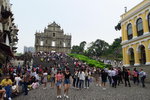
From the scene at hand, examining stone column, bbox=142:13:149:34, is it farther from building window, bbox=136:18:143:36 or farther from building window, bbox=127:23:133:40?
building window, bbox=127:23:133:40

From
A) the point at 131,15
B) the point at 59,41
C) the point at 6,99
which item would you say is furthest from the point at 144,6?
the point at 59,41

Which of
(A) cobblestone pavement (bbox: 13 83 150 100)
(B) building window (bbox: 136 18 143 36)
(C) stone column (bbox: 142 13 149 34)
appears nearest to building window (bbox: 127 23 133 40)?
(B) building window (bbox: 136 18 143 36)

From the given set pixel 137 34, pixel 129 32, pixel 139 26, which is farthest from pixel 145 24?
pixel 129 32

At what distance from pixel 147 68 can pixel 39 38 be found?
56.7 meters

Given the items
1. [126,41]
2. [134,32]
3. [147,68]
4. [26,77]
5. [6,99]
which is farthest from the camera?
[126,41]

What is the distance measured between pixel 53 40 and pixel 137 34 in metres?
52.2

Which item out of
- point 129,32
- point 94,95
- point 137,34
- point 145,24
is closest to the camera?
point 94,95

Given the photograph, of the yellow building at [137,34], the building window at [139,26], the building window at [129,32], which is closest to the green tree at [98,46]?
the yellow building at [137,34]

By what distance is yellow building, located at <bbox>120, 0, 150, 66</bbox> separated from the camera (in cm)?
1788

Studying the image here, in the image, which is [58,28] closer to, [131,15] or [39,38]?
[39,38]

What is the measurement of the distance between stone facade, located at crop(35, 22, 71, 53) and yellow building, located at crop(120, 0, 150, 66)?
47.0 metres

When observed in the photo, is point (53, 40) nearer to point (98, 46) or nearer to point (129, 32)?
point (98, 46)

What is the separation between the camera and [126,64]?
862 inches

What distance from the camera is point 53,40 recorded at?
68.5 m
